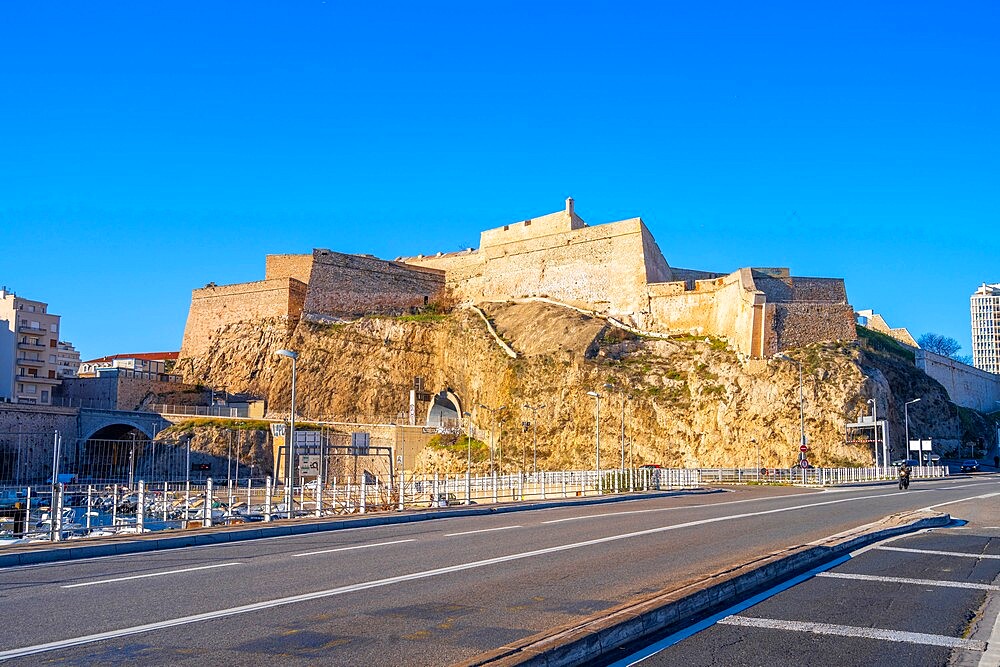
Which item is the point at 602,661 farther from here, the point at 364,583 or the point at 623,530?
the point at 623,530

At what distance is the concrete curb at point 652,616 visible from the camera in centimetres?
623

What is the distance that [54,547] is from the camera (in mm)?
14820

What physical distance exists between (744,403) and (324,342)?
4213cm

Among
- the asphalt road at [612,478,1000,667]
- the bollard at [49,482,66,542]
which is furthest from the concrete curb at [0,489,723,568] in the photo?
the asphalt road at [612,478,1000,667]

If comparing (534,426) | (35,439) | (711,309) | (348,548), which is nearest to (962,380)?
(711,309)

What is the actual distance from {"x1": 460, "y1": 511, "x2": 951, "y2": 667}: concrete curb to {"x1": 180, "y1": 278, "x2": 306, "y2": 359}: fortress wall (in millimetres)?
76256

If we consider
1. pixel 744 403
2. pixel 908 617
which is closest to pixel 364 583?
pixel 908 617

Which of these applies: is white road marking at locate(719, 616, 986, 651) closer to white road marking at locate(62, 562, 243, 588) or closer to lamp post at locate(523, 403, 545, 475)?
white road marking at locate(62, 562, 243, 588)

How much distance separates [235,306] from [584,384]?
4093 cm

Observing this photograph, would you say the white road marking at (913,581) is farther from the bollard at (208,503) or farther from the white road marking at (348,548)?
the bollard at (208,503)

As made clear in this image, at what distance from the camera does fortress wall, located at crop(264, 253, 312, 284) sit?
285 feet

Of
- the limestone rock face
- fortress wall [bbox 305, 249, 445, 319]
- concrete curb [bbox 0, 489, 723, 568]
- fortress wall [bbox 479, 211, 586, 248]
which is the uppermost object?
fortress wall [bbox 479, 211, 586, 248]

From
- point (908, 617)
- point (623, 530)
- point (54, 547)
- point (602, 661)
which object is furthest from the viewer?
point (623, 530)

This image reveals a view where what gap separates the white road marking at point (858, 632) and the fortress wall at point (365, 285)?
79.5 metres
